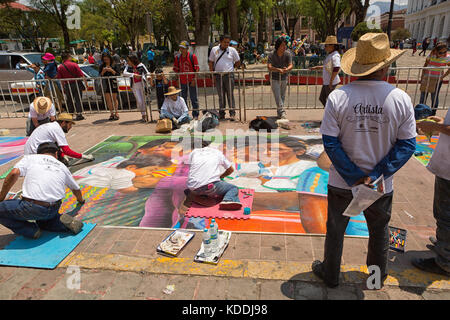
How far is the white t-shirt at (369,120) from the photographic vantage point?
7.33ft

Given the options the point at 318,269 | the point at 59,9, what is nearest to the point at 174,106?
the point at 318,269

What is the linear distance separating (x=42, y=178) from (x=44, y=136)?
4.98ft

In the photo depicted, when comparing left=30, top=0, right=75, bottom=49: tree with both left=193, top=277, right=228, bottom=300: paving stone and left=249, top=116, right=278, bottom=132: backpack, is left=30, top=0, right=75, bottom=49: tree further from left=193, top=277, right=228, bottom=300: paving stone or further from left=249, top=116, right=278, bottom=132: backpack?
left=193, top=277, right=228, bottom=300: paving stone

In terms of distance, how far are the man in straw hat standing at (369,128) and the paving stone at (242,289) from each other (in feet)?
3.43

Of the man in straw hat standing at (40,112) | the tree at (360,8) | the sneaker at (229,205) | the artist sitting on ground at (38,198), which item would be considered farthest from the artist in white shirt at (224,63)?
the tree at (360,8)

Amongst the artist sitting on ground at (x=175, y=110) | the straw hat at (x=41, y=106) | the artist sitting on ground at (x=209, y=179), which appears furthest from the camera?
the artist sitting on ground at (x=175, y=110)

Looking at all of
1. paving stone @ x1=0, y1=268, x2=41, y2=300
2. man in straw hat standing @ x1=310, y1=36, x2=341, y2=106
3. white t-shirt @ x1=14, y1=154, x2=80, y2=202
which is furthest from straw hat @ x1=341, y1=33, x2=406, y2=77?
man in straw hat standing @ x1=310, y1=36, x2=341, y2=106

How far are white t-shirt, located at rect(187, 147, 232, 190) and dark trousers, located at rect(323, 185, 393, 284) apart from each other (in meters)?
2.00

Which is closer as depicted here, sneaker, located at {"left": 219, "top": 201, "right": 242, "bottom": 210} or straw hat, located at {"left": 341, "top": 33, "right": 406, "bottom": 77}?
straw hat, located at {"left": 341, "top": 33, "right": 406, "bottom": 77}

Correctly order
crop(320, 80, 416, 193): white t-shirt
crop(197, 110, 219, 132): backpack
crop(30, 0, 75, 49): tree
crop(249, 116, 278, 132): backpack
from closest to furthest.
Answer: crop(320, 80, 416, 193): white t-shirt
crop(249, 116, 278, 132): backpack
crop(197, 110, 219, 132): backpack
crop(30, 0, 75, 49): tree

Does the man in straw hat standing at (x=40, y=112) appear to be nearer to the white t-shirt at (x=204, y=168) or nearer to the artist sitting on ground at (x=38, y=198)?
the artist sitting on ground at (x=38, y=198)

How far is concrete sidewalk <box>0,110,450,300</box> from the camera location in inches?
112

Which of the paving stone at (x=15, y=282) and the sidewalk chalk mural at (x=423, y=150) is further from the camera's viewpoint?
the sidewalk chalk mural at (x=423, y=150)

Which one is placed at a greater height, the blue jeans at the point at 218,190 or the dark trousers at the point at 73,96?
the dark trousers at the point at 73,96
